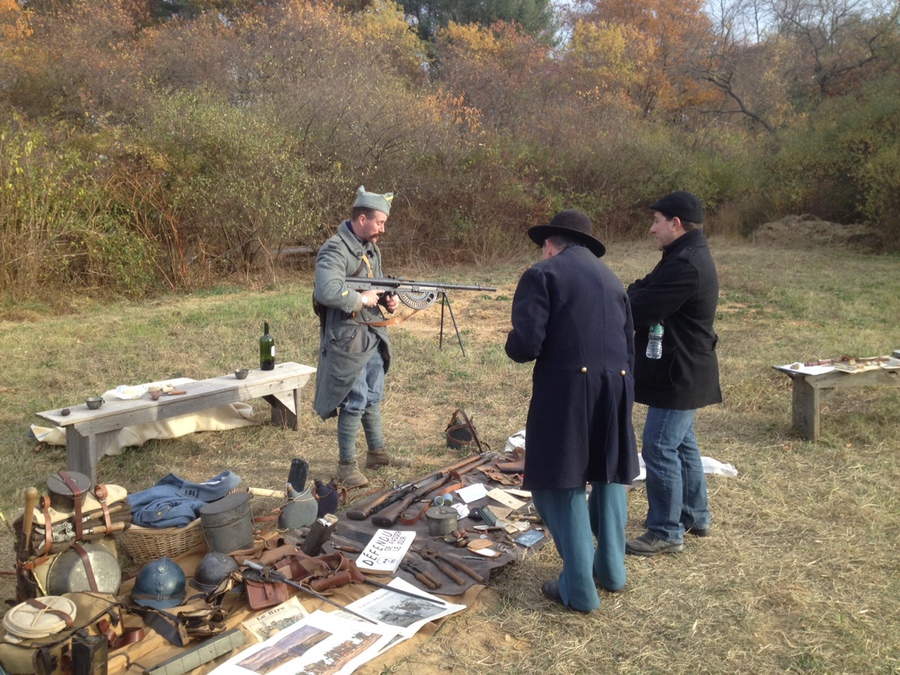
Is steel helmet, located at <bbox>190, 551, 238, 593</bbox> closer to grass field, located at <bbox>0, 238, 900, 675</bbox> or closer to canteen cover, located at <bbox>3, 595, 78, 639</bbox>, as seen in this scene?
canteen cover, located at <bbox>3, 595, 78, 639</bbox>

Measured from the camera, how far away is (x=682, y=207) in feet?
12.5

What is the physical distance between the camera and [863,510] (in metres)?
4.65

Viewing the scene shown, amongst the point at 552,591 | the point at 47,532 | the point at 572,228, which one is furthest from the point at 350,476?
the point at 572,228

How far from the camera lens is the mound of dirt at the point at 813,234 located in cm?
1827

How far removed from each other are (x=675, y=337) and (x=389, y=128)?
42.1ft

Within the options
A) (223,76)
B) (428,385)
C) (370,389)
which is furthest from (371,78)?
(370,389)

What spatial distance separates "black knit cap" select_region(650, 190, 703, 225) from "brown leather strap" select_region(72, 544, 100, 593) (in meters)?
3.36

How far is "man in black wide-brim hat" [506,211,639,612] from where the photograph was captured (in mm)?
3186

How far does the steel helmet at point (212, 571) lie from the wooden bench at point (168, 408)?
1.74m

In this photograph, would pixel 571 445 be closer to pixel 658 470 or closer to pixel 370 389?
pixel 658 470

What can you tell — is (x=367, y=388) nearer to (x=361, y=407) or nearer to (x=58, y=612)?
(x=361, y=407)

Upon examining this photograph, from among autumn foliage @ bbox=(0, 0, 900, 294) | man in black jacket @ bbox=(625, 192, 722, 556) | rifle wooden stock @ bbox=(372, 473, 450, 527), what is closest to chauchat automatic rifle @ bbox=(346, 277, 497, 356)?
rifle wooden stock @ bbox=(372, 473, 450, 527)

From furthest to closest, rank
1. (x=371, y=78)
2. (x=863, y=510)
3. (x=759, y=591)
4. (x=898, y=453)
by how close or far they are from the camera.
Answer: (x=371, y=78) → (x=898, y=453) → (x=863, y=510) → (x=759, y=591)

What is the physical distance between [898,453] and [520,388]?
11.1 ft
